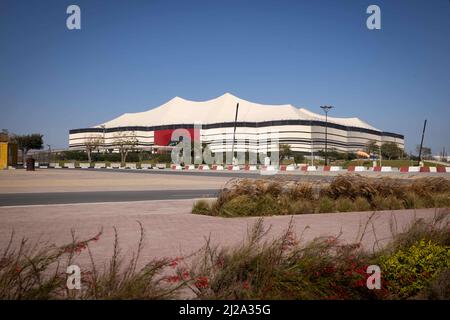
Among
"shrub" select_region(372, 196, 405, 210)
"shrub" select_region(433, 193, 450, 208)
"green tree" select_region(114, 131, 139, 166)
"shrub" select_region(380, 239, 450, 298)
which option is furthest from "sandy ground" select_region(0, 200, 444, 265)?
"green tree" select_region(114, 131, 139, 166)

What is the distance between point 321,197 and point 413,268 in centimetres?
852

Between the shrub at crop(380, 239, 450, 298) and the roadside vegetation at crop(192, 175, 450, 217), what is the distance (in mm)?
6482

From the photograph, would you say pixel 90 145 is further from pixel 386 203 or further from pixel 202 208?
pixel 386 203

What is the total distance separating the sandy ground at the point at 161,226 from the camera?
732 cm

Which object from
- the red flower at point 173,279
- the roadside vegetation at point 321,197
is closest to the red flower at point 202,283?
the red flower at point 173,279

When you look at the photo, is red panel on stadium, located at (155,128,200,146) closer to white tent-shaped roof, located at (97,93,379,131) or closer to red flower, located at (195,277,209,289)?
white tent-shaped roof, located at (97,93,379,131)

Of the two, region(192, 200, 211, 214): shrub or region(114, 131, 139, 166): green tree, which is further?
region(114, 131, 139, 166): green tree

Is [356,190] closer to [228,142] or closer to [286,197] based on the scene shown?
[286,197]

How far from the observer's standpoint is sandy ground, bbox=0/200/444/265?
288 inches

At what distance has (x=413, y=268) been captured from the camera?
482 centimetres

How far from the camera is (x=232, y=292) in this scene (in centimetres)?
425

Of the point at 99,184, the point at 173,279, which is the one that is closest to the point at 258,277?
the point at 173,279
